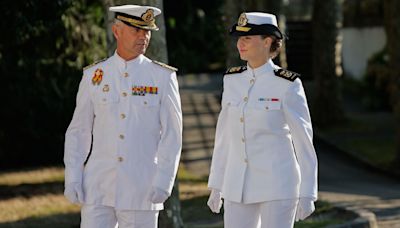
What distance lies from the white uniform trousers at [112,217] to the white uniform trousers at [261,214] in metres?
0.50

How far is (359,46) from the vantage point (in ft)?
92.1

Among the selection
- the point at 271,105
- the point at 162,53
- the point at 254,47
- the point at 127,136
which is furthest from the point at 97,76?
the point at 162,53

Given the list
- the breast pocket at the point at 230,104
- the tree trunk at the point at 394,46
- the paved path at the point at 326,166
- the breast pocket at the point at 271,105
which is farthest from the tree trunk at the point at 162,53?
the tree trunk at the point at 394,46

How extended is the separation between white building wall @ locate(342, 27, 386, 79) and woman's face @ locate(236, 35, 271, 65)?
20.3 m

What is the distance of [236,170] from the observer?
6.18 meters

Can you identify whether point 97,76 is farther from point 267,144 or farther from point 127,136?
point 267,144

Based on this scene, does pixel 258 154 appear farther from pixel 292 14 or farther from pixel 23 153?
pixel 292 14

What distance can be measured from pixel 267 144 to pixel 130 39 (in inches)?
42.4

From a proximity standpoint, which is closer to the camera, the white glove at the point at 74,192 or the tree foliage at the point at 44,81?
the white glove at the point at 74,192

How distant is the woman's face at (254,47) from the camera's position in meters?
6.16

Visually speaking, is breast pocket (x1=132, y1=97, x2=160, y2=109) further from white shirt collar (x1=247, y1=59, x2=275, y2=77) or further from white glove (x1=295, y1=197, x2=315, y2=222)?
white glove (x1=295, y1=197, x2=315, y2=222)

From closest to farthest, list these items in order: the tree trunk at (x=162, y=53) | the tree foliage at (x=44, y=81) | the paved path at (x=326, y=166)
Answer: the tree trunk at (x=162, y=53), the paved path at (x=326, y=166), the tree foliage at (x=44, y=81)

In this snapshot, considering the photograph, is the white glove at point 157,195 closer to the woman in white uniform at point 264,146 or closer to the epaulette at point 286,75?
the woman in white uniform at point 264,146

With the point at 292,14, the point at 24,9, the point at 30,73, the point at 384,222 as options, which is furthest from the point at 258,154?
the point at 292,14
